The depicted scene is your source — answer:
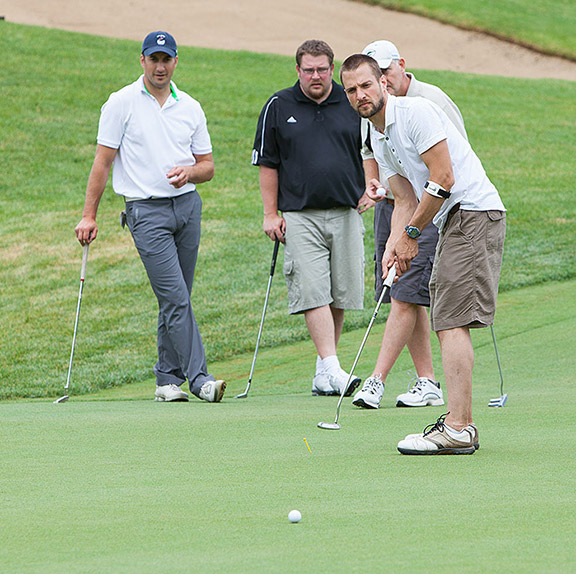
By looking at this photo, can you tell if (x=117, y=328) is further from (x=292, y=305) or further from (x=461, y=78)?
(x=461, y=78)

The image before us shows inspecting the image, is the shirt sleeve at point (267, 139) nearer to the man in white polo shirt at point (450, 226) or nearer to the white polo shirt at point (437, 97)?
the white polo shirt at point (437, 97)

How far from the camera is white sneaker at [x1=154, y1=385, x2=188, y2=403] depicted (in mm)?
6914

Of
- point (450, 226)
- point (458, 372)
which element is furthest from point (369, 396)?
point (450, 226)

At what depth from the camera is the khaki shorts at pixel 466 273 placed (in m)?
4.59

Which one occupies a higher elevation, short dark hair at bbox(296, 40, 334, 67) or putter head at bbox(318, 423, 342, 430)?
short dark hair at bbox(296, 40, 334, 67)

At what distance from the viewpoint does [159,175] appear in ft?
22.6

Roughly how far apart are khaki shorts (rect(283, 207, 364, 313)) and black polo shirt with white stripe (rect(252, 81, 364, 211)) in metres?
0.10

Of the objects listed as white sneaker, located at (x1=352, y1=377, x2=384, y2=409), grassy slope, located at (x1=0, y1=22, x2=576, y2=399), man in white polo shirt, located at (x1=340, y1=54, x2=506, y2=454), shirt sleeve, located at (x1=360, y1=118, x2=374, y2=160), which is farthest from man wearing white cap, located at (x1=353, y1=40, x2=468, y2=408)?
grassy slope, located at (x1=0, y1=22, x2=576, y2=399)

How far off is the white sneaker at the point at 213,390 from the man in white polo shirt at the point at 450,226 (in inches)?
89.9

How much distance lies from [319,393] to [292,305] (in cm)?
60

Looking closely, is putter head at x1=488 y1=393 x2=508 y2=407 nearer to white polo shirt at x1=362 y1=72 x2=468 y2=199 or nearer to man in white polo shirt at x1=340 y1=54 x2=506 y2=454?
white polo shirt at x1=362 y1=72 x2=468 y2=199

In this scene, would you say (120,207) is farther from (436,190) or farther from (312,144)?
(436,190)

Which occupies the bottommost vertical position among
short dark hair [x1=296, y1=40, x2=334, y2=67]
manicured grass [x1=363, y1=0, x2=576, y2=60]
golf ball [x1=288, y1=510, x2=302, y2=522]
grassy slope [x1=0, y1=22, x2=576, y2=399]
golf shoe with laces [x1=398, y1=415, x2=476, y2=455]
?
grassy slope [x1=0, y1=22, x2=576, y2=399]

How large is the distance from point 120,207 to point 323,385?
10.9 metres
